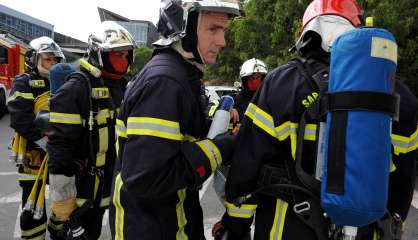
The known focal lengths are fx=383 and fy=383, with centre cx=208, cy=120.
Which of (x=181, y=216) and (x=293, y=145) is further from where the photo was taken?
(x=181, y=216)

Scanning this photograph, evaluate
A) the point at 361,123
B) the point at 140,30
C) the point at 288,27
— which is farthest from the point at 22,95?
the point at 140,30

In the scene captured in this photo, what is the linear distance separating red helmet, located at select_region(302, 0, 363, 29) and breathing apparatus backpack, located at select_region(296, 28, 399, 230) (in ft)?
1.43

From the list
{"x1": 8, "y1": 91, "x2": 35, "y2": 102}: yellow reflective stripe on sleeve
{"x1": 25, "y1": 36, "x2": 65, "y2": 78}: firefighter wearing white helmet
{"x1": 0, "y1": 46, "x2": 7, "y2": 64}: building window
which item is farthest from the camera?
{"x1": 0, "y1": 46, "x2": 7, "y2": 64}: building window

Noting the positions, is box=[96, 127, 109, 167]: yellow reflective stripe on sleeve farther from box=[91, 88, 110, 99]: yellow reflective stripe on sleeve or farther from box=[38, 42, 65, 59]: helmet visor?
box=[38, 42, 65, 59]: helmet visor

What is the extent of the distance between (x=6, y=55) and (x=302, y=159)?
15634 millimetres

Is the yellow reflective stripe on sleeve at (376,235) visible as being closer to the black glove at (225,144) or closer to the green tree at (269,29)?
the black glove at (225,144)

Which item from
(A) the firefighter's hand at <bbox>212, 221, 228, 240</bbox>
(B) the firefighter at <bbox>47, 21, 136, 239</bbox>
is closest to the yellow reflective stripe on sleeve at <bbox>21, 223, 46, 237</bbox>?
(B) the firefighter at <bbox>47, 21, 136, 239</bbox>

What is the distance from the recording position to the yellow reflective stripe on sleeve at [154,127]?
168 cm

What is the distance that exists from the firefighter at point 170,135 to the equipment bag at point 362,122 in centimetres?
59

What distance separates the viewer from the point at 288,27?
39.6ft

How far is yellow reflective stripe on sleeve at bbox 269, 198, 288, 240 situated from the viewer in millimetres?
1909

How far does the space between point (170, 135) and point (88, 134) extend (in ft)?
4.80

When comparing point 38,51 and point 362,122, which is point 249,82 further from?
point 362,122

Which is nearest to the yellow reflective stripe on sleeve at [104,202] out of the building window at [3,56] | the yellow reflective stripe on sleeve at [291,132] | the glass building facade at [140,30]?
the yellow reflective stripe on sleeve at [291,132]
